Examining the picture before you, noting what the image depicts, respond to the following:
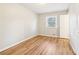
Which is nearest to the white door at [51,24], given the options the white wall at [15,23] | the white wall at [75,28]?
the white wall at [15,23]

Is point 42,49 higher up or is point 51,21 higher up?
point 51,21

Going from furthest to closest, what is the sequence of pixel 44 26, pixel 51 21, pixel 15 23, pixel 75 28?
pixel 51 21, pixel 44 26, pixel 15 23, pixel 75 28

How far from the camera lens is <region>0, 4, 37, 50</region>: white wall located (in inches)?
111

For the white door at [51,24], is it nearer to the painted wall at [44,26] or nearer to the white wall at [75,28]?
the painted wall at [44,26]

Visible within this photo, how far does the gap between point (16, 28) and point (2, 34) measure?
0.72 metres

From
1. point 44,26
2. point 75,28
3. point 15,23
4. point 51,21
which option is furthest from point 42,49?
point 51,21

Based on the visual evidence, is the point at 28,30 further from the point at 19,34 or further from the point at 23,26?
the point at 19,34

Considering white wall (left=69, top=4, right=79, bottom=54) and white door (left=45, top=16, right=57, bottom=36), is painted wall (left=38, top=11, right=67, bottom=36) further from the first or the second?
white wall (left=69, top=4, right=79, bottom=54)

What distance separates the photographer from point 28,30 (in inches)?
169

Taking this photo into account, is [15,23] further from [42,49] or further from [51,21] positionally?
[51,21]

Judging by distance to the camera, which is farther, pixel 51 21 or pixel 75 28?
pixel 51 21

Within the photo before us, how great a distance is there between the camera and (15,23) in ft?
11.0
